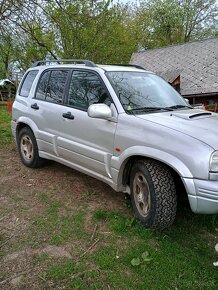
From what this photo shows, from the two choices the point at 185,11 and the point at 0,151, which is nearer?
the point at 0,151

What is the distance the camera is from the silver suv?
3207 millimetres

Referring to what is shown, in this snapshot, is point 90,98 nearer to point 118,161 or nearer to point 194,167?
point 118,161

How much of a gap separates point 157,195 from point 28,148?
3089 millimetres

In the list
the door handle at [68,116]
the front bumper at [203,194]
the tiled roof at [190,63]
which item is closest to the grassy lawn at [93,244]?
the front bumper at [203,194]

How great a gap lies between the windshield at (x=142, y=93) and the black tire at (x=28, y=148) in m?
2.01

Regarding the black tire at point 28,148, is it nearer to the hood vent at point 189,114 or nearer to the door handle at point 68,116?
the door handle at point 68,116

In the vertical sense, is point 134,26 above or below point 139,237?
above

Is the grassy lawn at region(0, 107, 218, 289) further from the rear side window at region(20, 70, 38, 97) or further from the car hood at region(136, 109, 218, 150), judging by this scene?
the rear side window at region(20, 70, 38, 97)

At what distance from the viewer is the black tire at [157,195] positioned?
353cm

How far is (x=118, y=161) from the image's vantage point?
3926 millimetres

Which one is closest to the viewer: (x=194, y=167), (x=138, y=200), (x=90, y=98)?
(x=194, y=167)

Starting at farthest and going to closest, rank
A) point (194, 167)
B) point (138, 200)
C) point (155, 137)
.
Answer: point (138, 200)
point (155, 137)
point (194, 167)

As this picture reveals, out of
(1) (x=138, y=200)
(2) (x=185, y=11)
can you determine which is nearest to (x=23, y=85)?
(1) (x=138, y=200)

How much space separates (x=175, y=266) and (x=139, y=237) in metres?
0.58
